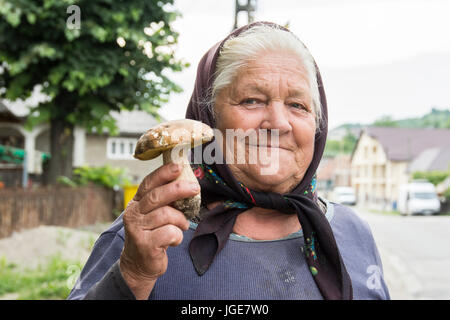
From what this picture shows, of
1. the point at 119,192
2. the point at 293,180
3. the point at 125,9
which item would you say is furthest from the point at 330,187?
the point at 293,180

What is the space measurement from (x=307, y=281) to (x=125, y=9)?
366 inches

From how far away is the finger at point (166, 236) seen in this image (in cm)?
128

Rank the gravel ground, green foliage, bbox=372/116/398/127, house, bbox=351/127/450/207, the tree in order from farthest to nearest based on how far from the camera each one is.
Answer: green foliage, bbox=372/116/398/127 → house, bbox=351/127/450/207 → the tree → the gravel ground

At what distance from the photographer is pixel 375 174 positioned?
162 ft

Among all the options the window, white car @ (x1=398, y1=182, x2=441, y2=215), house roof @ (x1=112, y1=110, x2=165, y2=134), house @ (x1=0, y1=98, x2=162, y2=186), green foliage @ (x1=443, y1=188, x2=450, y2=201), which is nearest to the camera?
house @ (x1=0, y1=98, x2=162, y2=186)

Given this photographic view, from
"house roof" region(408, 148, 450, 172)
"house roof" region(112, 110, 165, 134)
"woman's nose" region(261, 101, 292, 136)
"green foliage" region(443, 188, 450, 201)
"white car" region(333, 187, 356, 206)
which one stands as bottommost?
"white car" region(333, 187, 356, 206)

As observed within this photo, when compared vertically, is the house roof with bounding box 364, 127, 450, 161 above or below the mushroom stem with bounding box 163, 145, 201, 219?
above

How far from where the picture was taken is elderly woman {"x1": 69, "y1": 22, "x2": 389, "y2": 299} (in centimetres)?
161

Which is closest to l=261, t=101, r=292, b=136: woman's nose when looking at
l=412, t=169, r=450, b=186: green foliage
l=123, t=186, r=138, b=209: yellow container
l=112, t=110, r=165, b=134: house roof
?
l=123, t=186, r=138, b=209: yellow container

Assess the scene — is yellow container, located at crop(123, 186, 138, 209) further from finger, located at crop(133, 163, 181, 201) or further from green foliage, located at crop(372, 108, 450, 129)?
green foliage, located at crop(372, 108, 450, 129)

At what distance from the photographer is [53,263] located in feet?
25.1

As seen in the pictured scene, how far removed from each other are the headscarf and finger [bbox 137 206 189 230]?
36cm

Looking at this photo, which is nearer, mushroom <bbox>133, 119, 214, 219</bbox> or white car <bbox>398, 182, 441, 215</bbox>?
mushroom <bbox>133, 119, 214, 219</bbox>
